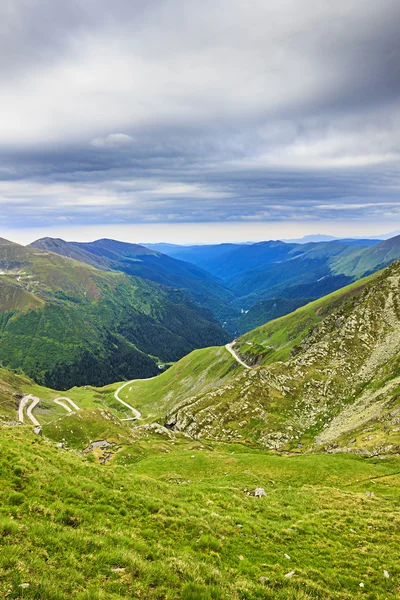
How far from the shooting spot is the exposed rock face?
269ft

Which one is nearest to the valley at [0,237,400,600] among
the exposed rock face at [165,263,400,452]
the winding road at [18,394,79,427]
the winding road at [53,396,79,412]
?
the exposed rock face at [165,263,400,452]

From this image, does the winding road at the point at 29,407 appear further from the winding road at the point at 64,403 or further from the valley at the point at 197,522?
the valley at the point at 197,522

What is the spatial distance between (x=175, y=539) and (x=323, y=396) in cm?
8931

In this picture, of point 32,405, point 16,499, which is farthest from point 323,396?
point 32,405

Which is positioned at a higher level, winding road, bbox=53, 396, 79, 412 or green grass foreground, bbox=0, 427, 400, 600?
green grass foreground, bbox=0, 427, 400, 600

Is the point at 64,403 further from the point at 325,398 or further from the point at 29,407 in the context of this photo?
the point at 325,398

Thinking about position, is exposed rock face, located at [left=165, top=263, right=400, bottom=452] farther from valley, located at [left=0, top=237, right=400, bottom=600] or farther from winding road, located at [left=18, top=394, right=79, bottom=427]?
winding road, located at [left=18, top=394, right=79, bottom=427]

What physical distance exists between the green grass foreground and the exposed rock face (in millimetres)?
45880

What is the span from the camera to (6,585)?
10734 millimetres

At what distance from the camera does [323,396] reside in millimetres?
97562

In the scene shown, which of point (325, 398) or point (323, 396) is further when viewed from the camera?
point (323, 396)

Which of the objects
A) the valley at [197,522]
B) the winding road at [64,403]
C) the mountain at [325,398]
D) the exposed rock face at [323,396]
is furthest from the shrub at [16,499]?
the winding road at [64,403]

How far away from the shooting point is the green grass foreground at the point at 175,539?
43.4 ft

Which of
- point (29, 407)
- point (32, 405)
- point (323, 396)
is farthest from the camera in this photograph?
point (32, 405)
